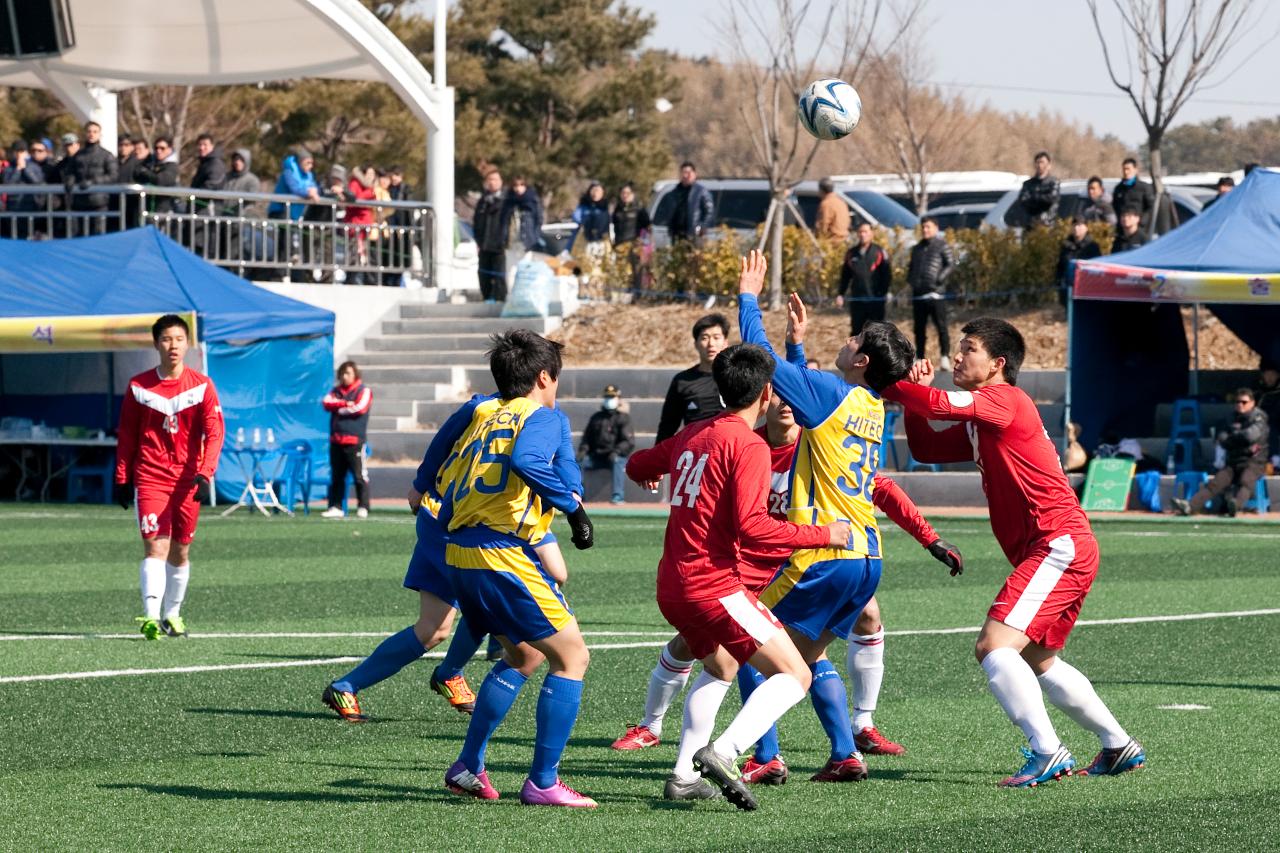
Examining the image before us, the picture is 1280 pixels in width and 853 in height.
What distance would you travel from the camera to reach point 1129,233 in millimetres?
24688

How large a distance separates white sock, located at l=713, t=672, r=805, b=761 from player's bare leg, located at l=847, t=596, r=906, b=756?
1270 mm

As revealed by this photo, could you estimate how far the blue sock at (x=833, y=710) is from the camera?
23.9 ft

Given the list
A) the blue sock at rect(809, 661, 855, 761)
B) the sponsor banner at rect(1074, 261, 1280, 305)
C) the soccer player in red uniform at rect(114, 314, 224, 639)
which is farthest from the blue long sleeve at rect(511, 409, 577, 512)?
the sponsor banner at rect(1074, 261, 1280, 305)

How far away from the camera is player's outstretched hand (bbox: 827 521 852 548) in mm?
6824

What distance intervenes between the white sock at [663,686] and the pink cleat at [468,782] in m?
1.21

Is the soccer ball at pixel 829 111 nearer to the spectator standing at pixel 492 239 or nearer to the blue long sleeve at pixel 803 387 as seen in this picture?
the blue long sleeve at pixel 803 387

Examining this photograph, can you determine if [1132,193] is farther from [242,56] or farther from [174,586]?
[174,586]

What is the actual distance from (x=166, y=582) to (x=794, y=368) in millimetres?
5688

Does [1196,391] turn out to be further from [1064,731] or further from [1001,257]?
[1064,731]

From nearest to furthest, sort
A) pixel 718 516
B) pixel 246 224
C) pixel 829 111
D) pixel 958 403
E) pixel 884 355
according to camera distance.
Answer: pixel 718 516 < pixel 958 403 < pixel 884 355 < pixel 829 111 < pixel 246 224

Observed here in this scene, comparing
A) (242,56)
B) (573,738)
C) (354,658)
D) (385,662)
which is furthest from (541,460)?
(242,56)

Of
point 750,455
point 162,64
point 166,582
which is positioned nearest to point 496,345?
point 750,455

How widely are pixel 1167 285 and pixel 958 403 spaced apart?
50.9 feet

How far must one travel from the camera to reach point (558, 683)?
6.69 m
